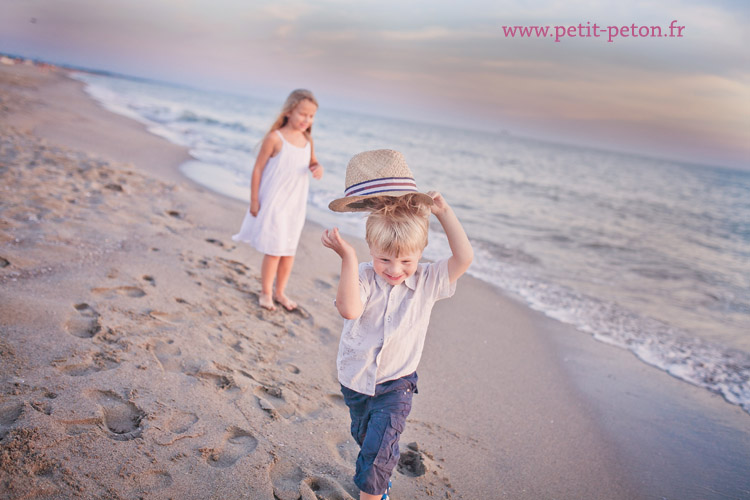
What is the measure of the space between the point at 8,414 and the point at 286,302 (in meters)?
2.26

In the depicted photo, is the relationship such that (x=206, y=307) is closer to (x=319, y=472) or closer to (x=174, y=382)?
(x=174, y=382)

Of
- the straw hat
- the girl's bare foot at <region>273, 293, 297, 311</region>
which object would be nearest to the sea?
the girl's bare foot at <region>273, 293, 297, 311</region>

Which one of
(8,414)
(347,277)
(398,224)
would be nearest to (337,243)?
(347,277)

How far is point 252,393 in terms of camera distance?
8.89 ft

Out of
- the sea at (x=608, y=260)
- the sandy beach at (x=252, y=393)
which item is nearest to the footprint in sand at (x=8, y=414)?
the sandy beach at (x=252, y=393)

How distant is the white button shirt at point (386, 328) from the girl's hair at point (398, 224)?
7.1 inches

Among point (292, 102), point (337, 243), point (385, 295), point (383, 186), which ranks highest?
point (292, 102)

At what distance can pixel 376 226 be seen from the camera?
189 cm

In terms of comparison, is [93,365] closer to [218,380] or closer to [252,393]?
[218,380]

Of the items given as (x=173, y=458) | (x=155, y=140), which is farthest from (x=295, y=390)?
(x=155, y=140)

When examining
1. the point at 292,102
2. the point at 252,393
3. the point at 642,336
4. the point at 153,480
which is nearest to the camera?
the point at 153,480

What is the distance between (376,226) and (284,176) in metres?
2.31

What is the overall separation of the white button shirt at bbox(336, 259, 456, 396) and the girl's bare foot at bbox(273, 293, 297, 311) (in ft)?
6.86

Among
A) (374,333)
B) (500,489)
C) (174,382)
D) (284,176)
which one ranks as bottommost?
(500,489)
